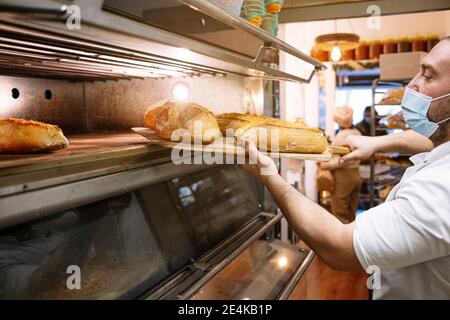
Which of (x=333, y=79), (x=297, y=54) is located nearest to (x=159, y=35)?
(x=297, y=54)

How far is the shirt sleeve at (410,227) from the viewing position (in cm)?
102

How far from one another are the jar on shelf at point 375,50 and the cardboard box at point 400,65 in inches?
47.1

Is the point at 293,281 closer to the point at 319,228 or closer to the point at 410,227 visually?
the point at 319,228

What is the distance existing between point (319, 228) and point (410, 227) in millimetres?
275

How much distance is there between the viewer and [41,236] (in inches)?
39.0

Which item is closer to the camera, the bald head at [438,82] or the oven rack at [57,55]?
the oven rack at [57,55]

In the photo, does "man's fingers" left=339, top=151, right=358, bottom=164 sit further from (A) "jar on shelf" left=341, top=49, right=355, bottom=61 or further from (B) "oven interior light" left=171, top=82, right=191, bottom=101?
(A) "jar on shelf" left=341, top=49, right=355, bottom=61

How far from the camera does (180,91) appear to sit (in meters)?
1.99

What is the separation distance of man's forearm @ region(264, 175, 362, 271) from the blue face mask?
1.73 feet

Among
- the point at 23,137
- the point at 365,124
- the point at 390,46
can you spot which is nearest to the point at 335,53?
the point at 390,46

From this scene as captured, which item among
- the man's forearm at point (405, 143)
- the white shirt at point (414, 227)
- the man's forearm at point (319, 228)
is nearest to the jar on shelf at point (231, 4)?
the man's forearm at point (319, 228)

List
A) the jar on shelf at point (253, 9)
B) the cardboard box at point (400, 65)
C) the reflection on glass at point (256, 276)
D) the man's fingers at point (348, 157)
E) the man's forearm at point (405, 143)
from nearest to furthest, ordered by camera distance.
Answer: the jar on shelf at point (253, 9) < the reflection on glass at point (256, 276) < the man's fingers at point (348, 157) < the man's forearm at point (405, 143) < the cardboard box at point (400, 65)

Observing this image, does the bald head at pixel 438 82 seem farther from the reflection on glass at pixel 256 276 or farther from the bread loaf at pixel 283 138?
the reflection on glass at pixel 256 276

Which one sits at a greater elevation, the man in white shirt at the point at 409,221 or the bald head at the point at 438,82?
the bald head at the point at 438,82
